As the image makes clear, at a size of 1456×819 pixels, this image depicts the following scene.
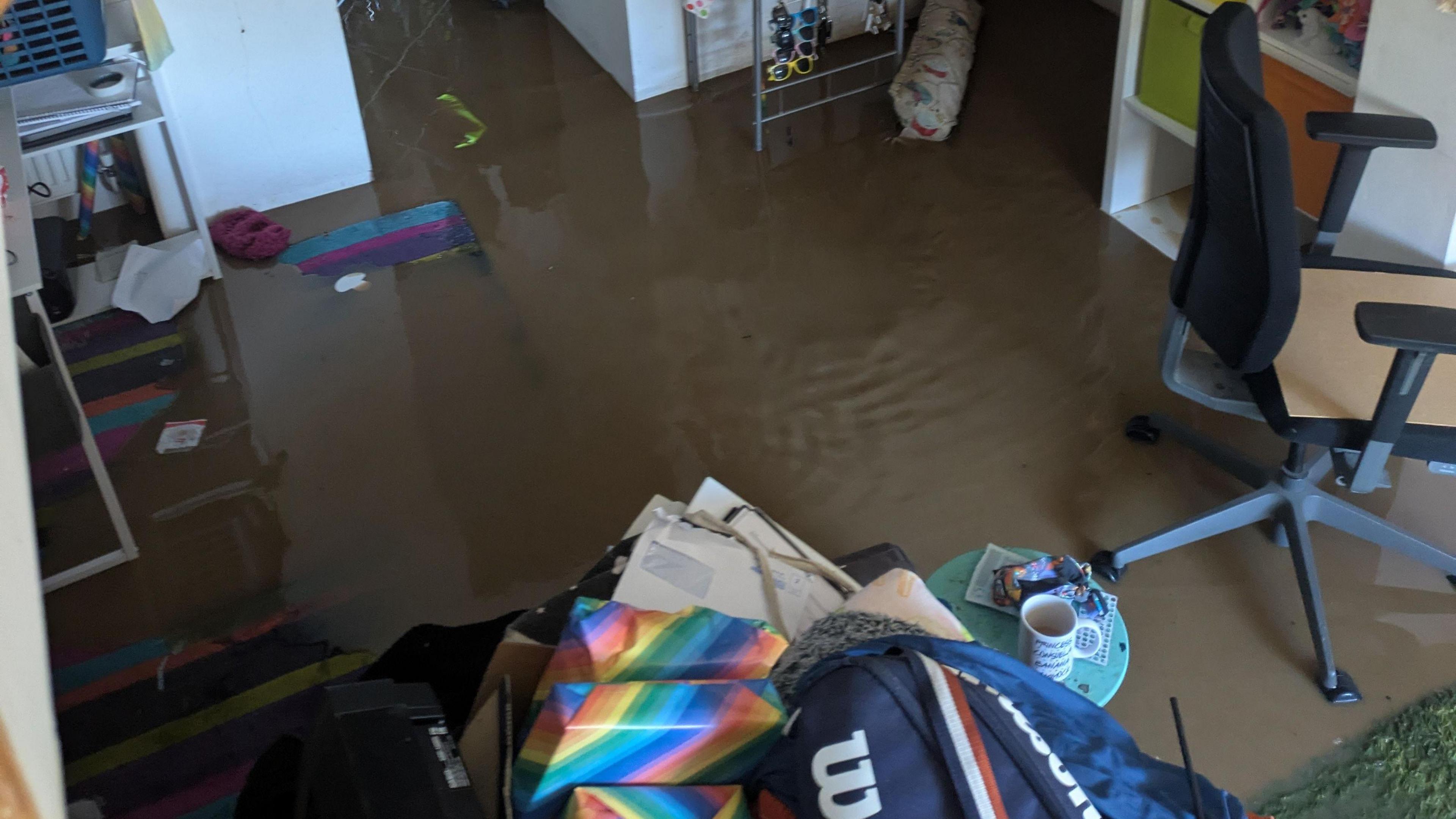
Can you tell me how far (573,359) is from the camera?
288 centimetres

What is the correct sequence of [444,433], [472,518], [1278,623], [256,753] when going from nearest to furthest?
[256,753]
[1278,623]
[472,518]
[444,433]

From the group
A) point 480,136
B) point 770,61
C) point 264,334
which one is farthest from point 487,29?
point 264,334

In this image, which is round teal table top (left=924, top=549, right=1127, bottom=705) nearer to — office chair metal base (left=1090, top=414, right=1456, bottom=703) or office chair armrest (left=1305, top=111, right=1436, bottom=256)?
office chair metal base (left=1090, top=414, right=1456, bottom=703)

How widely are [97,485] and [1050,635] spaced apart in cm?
200

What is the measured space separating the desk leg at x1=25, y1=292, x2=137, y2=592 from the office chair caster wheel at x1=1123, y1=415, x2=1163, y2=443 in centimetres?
211

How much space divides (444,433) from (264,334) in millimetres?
652

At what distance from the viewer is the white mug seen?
1.57 meters

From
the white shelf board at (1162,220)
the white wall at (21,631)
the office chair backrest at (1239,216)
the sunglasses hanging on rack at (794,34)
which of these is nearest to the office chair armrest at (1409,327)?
the office chair backrest at (1239,216)

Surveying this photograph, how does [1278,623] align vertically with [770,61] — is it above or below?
below

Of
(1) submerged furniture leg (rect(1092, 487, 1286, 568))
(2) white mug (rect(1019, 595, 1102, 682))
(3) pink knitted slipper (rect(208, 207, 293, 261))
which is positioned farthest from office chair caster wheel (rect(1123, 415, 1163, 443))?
(3) pink knitted slipper (rect(208, 207, 293, 261))

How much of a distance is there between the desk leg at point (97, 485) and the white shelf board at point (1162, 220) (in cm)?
256

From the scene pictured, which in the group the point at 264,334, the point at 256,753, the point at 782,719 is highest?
the point at 782,719

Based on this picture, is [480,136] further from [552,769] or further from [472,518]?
[552,769]

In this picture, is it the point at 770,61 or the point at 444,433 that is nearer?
the point at 444,433
